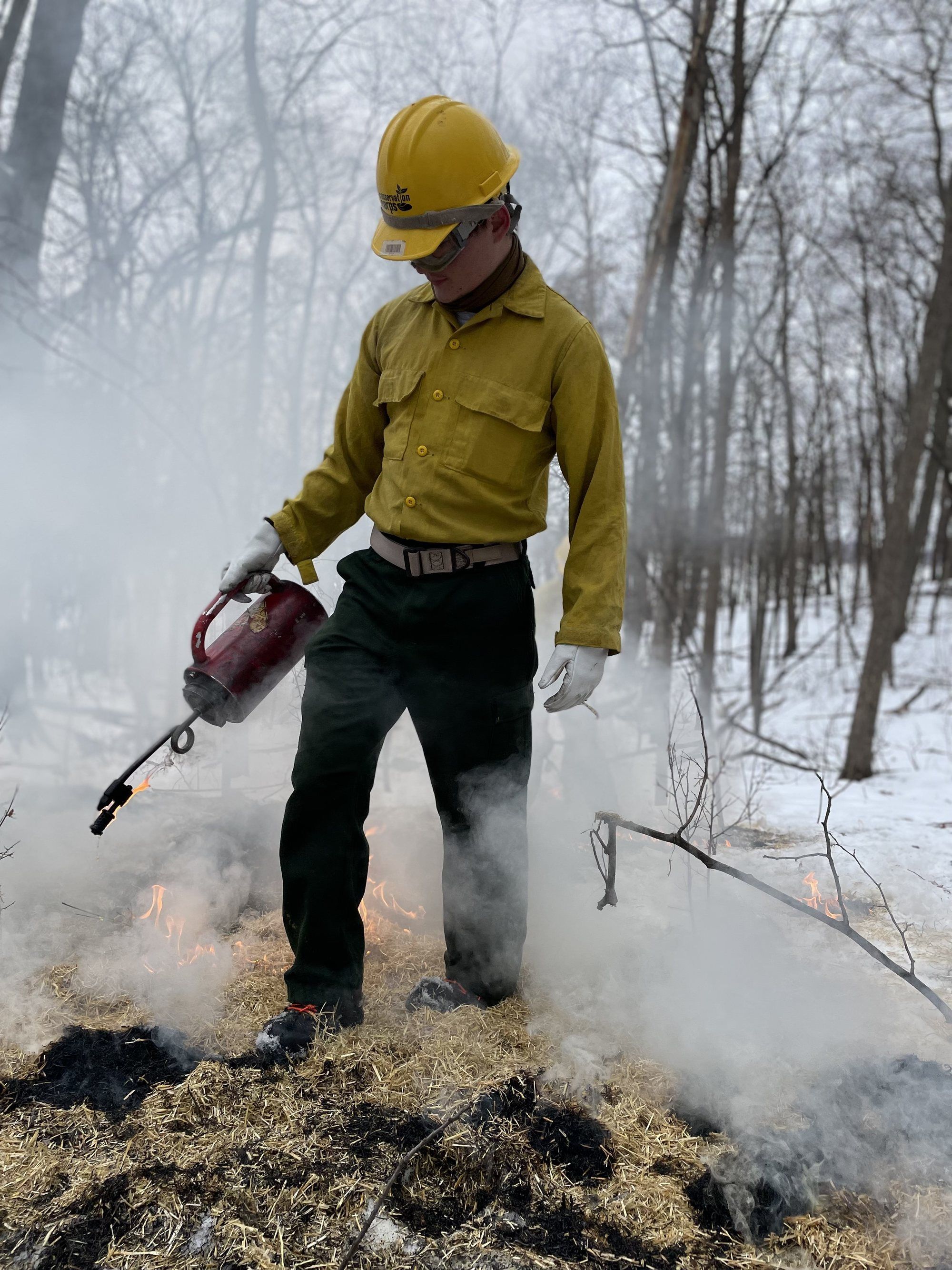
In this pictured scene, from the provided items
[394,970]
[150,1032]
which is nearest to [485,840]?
[394,970]

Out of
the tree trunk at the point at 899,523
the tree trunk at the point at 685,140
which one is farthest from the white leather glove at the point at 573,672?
the tree trunk at the point at 899,523

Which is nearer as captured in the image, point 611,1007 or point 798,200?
point 611,1007

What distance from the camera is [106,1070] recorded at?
214 centimetres

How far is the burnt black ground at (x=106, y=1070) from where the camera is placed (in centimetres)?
202

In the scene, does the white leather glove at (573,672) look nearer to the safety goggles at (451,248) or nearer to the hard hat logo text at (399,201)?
the safety goggles at (451,248)

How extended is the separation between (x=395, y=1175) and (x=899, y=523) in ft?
24.3

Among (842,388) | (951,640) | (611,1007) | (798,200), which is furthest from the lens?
(842,388)

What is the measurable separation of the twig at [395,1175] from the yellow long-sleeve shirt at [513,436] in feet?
3.86

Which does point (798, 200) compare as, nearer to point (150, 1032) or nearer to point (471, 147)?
point (471, 147)

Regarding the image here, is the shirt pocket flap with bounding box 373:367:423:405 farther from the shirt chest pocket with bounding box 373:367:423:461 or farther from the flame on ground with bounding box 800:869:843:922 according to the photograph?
the flame on ground with bounding box 800:869:843:922

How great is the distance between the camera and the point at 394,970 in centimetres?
272

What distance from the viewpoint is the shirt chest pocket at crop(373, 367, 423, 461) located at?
239cm

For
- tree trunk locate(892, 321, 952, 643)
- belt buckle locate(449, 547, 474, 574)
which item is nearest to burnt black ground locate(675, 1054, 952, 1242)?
belt buckle locate(449, 547, 474, 574)

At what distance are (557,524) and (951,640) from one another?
13899 mm
